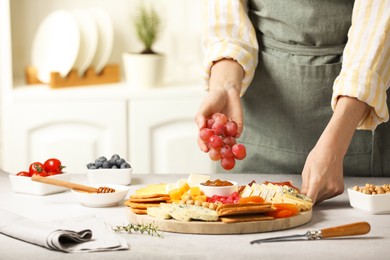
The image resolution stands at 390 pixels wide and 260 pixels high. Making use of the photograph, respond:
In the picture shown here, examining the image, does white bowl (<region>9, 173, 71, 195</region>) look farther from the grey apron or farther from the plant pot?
the plant pot

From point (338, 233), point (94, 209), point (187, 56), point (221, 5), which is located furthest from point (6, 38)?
point (338, 233)

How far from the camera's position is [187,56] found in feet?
13.6

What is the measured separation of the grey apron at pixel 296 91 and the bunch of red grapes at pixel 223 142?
48cm

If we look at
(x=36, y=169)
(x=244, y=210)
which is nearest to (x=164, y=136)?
(x=36, y=169)

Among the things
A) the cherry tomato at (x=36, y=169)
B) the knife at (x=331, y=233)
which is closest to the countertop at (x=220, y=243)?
the knife at (x=331, y=233)

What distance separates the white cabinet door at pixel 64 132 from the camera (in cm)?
Result: 376

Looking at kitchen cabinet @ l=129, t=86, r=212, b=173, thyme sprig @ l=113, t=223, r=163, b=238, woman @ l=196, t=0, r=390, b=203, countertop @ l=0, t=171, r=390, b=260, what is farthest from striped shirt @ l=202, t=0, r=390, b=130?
kitchen cabinet @ l=129, t=86, r=212, b=173

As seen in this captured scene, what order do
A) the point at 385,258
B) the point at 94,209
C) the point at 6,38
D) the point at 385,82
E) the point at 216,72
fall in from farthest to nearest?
the point at 6,38, the point at 216,72, the point at 385,82, the point at 94,209, the point at 385,258

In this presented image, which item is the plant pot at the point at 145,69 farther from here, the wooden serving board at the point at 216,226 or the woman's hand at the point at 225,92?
the wooden serving board at the point at 216,226

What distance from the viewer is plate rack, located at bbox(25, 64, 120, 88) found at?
3.82 meters

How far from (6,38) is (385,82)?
2.09m

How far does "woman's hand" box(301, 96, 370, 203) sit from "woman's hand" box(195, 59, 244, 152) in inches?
8.6

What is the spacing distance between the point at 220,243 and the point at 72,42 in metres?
2.45

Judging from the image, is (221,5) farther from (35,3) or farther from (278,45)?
(35,3)
